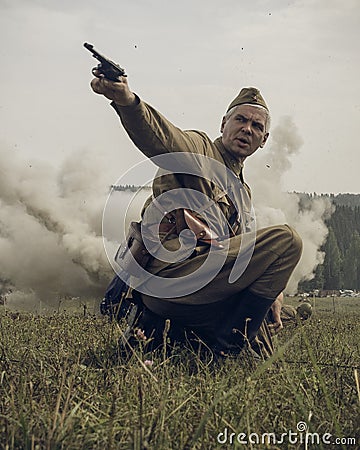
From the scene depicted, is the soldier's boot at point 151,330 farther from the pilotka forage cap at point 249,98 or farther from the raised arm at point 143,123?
the pilotka forage cap at point 249,98

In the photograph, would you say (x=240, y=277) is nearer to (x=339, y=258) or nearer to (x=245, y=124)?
(x=245, y=124)

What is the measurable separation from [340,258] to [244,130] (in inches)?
2840

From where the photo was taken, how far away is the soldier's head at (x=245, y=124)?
5.97 meters

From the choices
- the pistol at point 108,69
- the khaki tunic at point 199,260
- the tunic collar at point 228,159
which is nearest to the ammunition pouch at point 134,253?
the khaki tunic at point 199,260

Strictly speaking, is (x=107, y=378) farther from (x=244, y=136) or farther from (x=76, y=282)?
(x=76, y=282)

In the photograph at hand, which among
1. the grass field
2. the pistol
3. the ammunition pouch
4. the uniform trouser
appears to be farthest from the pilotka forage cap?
the grass field

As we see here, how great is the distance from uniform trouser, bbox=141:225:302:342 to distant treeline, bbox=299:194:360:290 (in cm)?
5839

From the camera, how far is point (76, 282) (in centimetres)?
3125

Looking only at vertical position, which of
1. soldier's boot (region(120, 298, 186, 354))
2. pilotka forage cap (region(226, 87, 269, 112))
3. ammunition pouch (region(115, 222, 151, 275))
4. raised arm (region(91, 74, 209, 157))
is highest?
pilotka forage cap (region(226, 87, 269, 112))

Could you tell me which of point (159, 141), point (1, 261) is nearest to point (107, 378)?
point (159, 141)

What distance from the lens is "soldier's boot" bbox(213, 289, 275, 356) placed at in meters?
5.14

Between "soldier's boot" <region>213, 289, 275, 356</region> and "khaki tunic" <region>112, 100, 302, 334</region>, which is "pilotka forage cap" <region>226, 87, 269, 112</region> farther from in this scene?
"soldier's boot" <region>213, 289, 275, 356</region>

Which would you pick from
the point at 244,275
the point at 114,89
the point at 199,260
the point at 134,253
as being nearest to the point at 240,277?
the point at 244,275

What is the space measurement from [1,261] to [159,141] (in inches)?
1031
